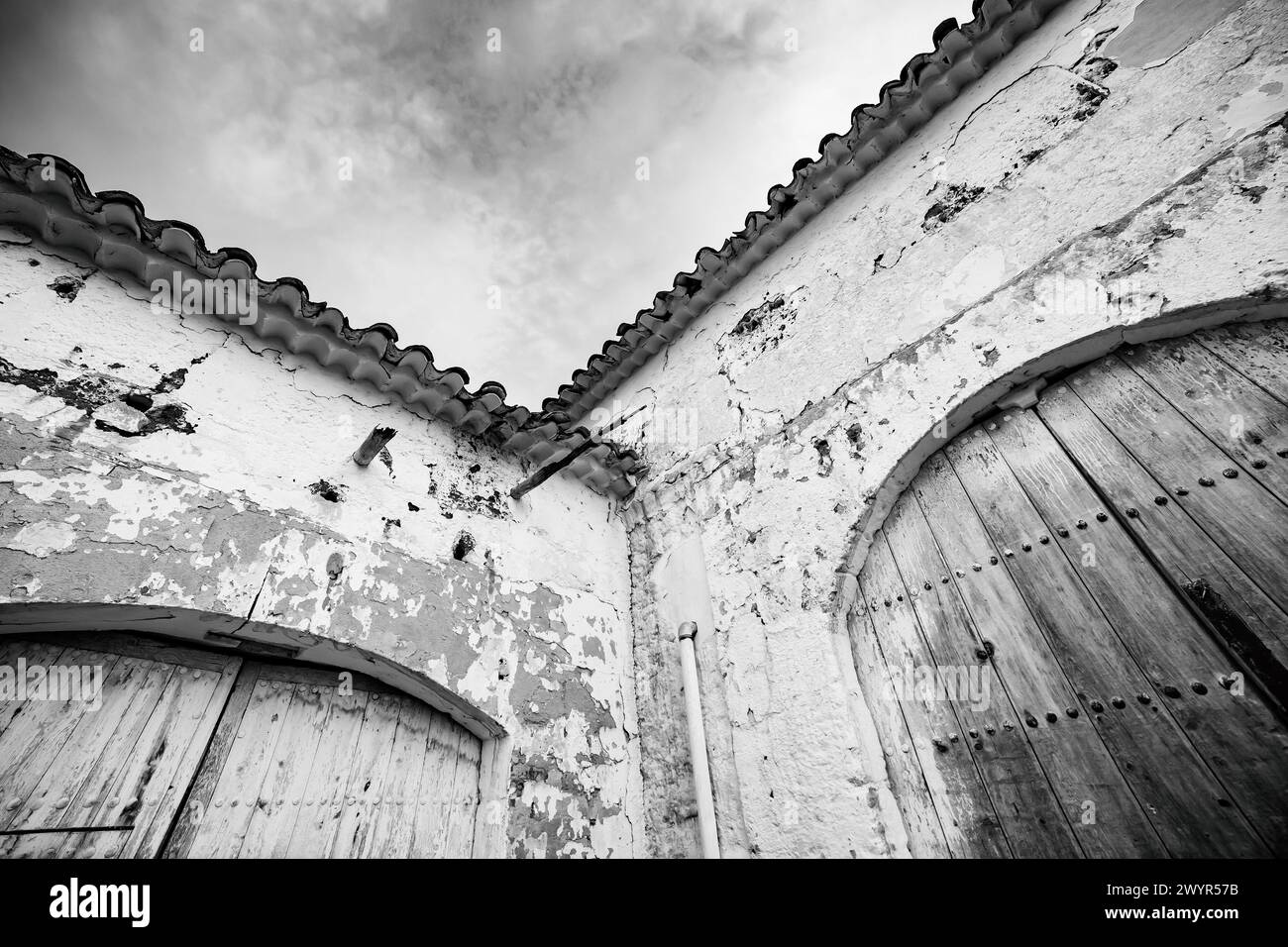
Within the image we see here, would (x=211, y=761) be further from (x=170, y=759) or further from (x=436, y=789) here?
(x=436, y=789)

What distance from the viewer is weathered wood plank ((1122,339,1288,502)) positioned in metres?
1.74

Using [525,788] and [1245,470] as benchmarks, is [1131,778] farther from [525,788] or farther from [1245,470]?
[525,788]

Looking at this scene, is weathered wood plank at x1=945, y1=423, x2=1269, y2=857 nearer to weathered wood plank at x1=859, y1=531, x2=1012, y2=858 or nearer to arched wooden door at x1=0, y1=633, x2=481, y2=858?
weathered wood plank at x1=859, y1=531, x2=1012, y2=858

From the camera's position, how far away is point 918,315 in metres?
2.78

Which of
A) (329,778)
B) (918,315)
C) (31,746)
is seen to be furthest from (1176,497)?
(31,746)

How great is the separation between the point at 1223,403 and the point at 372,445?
11.1 feet

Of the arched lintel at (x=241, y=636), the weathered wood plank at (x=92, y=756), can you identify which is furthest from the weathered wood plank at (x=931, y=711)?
the weathered wood plank at (x=92, y=756)

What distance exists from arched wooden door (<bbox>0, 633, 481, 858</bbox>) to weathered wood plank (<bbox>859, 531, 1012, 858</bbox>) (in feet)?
6.36

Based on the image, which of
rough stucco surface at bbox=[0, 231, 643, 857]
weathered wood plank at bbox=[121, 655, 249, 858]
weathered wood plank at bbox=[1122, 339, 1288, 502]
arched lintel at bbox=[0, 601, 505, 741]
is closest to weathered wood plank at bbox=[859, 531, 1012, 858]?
weathered wood plank at bbox=[1122, 339, 1288, 502]

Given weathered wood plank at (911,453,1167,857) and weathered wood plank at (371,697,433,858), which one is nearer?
weathered wood plank at (911,453,1167,857)

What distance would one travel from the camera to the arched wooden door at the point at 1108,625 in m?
1.60

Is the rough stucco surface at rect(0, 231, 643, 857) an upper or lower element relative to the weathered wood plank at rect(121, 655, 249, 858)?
upper
